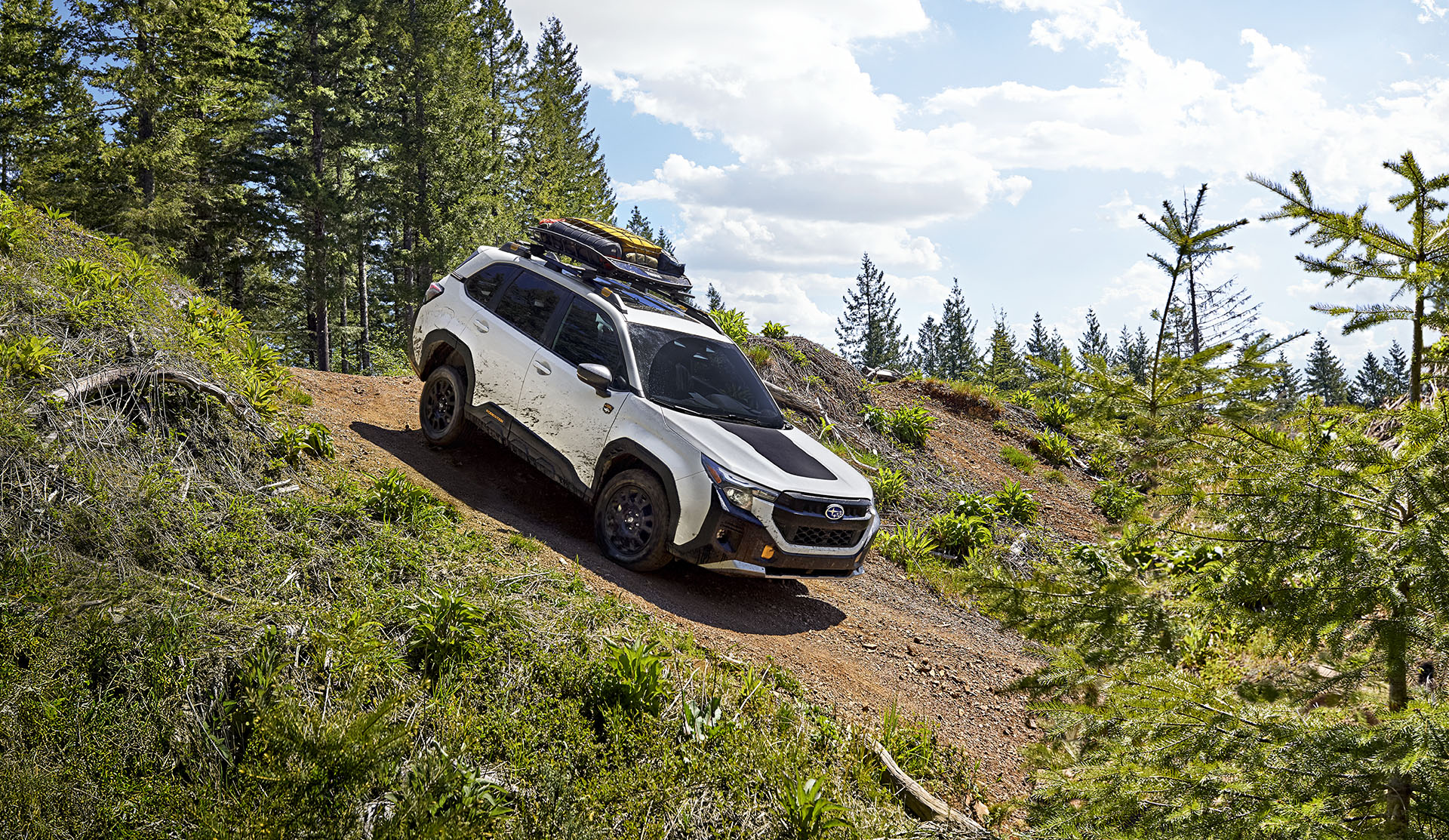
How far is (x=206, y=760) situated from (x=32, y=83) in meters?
26.0

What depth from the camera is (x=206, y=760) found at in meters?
3.56

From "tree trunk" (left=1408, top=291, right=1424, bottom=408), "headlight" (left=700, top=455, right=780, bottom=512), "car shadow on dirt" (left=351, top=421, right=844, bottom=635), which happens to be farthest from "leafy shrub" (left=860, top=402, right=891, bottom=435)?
"tree trunk" (left=1408, top=291, right=1424, bottom=408)

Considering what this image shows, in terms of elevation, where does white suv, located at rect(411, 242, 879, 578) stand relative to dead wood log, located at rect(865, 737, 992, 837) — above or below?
above

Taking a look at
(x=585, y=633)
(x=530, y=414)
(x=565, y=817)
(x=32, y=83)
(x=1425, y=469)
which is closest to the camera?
(x=1425, y=469)

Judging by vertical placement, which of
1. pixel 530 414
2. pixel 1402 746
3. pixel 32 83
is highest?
pixel 32 83

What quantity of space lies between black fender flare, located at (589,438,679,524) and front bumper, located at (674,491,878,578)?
0.79 ft

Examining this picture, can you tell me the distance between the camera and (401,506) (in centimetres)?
568

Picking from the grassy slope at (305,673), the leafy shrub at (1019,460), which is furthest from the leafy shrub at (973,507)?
the grassy slope at (305,673)

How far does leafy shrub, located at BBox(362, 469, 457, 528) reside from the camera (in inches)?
220

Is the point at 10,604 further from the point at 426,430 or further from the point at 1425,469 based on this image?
the point at 1425,469

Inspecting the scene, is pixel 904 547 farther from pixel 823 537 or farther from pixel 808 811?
pixel 808 811

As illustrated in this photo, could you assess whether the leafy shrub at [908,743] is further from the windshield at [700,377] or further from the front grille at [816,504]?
the windshield at [700,377]

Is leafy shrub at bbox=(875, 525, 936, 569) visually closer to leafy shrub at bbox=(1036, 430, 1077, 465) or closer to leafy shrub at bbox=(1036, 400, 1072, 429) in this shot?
leafy shrub at bbox=(1036, 430, 1077, 465)

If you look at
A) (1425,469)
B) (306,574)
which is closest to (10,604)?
(306,574)
